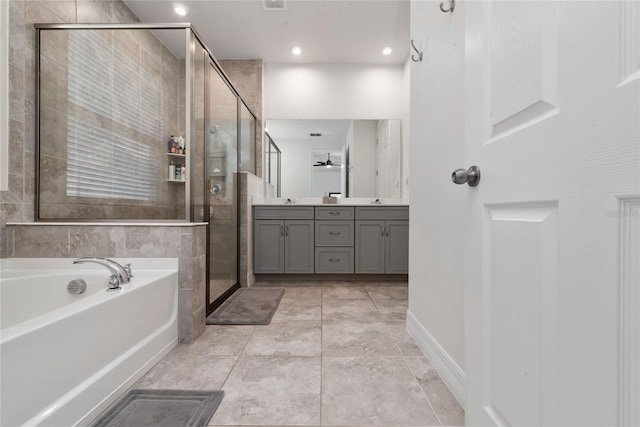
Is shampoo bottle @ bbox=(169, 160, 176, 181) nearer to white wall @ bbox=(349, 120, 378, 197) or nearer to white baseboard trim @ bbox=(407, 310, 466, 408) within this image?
white baseboard trim @ bbox=(407, 310, 466, 408)

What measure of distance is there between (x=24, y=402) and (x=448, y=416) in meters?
1.32

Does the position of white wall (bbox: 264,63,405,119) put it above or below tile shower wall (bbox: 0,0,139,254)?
above

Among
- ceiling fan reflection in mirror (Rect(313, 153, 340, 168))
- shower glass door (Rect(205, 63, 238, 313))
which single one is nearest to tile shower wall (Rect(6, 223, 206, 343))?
shower glass door (Rect(205, 63, 238, 313))

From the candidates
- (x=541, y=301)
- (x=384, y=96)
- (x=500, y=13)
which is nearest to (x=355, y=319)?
(x=541, y=301)

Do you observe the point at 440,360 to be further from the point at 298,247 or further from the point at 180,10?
the point at 180,10

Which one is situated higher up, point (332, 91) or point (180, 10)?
point (180, 10)

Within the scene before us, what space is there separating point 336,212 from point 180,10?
2396 millimetres

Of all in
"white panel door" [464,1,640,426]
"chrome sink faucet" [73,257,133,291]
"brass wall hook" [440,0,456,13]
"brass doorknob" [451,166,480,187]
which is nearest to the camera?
"white panel door" [464,1,640,426]

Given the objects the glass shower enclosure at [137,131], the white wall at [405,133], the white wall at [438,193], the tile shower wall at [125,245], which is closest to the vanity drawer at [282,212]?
the glass shower enclosure at [137,131]

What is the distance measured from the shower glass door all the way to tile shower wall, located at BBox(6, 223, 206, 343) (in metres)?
0.42

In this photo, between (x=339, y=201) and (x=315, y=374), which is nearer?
(x=315, y=374)

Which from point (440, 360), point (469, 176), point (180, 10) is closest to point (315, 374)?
point (440, 360)

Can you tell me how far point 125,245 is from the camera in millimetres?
1541

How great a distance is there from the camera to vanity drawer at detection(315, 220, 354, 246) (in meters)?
3.00
